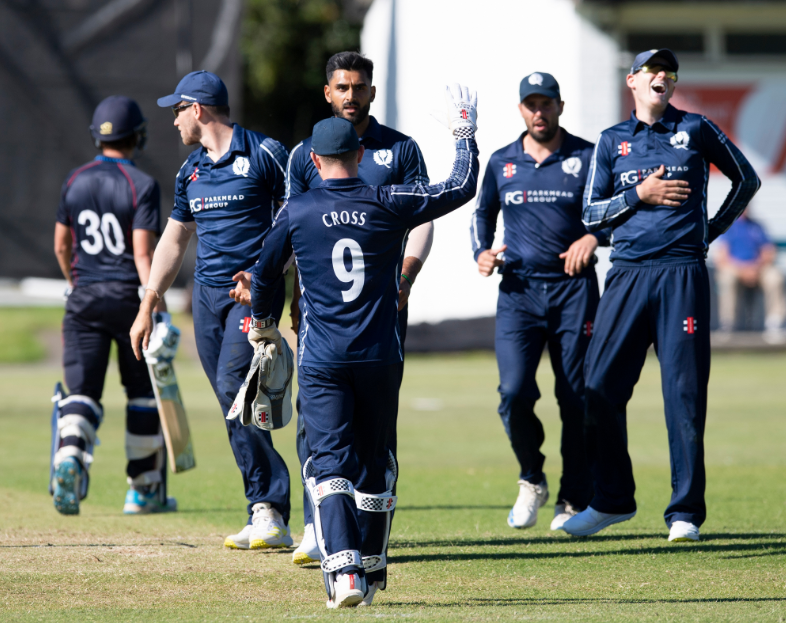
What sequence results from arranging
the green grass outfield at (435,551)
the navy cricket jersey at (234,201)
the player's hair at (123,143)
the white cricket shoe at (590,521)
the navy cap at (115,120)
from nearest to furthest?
1. the green grass outfield at (435,551)
2. the navy cricket jersey at (234,201)
3. the white cricket shoe at (590,521)
4. the navy cap at (115,120)
5. the player's hair at (123,143)

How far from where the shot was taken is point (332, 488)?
4969 millimetres

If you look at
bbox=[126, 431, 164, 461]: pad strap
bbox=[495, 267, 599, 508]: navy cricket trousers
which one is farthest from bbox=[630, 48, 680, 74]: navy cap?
bbox=[126, 431, 164, 461]: pad strap

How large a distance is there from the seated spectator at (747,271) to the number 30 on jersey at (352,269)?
16466 mm

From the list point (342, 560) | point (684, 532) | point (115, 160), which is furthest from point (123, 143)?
point (684, 532)

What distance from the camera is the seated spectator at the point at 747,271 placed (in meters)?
20.5

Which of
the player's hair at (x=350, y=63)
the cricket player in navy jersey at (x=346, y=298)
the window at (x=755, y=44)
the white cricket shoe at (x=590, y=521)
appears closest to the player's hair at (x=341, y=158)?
the cricket player in navy jersey at (x=346, y=298)

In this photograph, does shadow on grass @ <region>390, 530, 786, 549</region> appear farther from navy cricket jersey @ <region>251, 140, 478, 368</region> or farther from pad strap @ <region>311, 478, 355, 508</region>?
navy cricket jersey @ <region>251, 140, 478, 368</region>

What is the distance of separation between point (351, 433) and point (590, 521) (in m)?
2.25

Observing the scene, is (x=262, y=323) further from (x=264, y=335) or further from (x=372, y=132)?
(x=372, y=132)

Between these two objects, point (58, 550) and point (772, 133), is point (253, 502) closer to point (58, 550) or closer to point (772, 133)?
point (58, 550)

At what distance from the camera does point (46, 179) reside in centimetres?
2328

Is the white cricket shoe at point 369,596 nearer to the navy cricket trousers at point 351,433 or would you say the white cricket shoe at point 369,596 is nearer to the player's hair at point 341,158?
the navy cricket trousers at point 351,433

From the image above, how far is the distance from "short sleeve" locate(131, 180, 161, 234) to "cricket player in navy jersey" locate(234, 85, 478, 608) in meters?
2.72

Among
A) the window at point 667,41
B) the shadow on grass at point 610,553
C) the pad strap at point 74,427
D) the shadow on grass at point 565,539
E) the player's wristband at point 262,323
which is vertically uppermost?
the window at point 667,41
